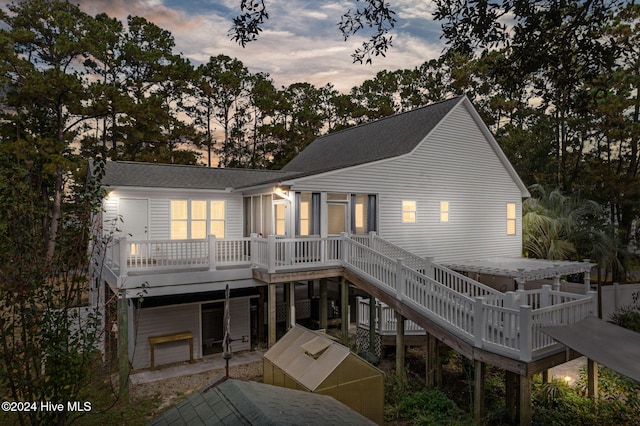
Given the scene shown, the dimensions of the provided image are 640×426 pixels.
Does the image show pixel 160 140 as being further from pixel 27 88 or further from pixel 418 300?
pixel 418 300

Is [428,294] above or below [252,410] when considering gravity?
below

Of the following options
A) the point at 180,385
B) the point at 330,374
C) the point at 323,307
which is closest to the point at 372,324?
the point at 323,307

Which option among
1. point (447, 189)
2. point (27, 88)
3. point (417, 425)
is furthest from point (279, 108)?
point (417, 425)

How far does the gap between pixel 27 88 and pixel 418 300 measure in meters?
21.2

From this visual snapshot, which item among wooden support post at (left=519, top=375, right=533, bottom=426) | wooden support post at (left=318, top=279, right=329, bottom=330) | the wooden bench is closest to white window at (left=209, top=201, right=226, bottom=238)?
the wooden bench

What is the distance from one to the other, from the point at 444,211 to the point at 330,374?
10.5 metres

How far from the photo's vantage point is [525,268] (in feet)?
44.1

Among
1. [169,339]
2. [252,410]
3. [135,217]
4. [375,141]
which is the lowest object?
[169,339]

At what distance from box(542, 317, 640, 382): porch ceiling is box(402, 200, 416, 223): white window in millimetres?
7331

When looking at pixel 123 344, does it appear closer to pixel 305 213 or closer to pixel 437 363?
pixel 305 213

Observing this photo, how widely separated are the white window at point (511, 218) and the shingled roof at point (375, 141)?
5.79 meters

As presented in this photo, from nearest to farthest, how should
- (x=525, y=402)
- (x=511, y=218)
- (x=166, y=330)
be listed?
(x=525, y=402) < (x=166, y=330) < (x=511, y=218)

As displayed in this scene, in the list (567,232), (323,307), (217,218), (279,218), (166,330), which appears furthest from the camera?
(567,232)

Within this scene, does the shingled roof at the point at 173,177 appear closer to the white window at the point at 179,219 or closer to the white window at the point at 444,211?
the white window at the point at 179,219
